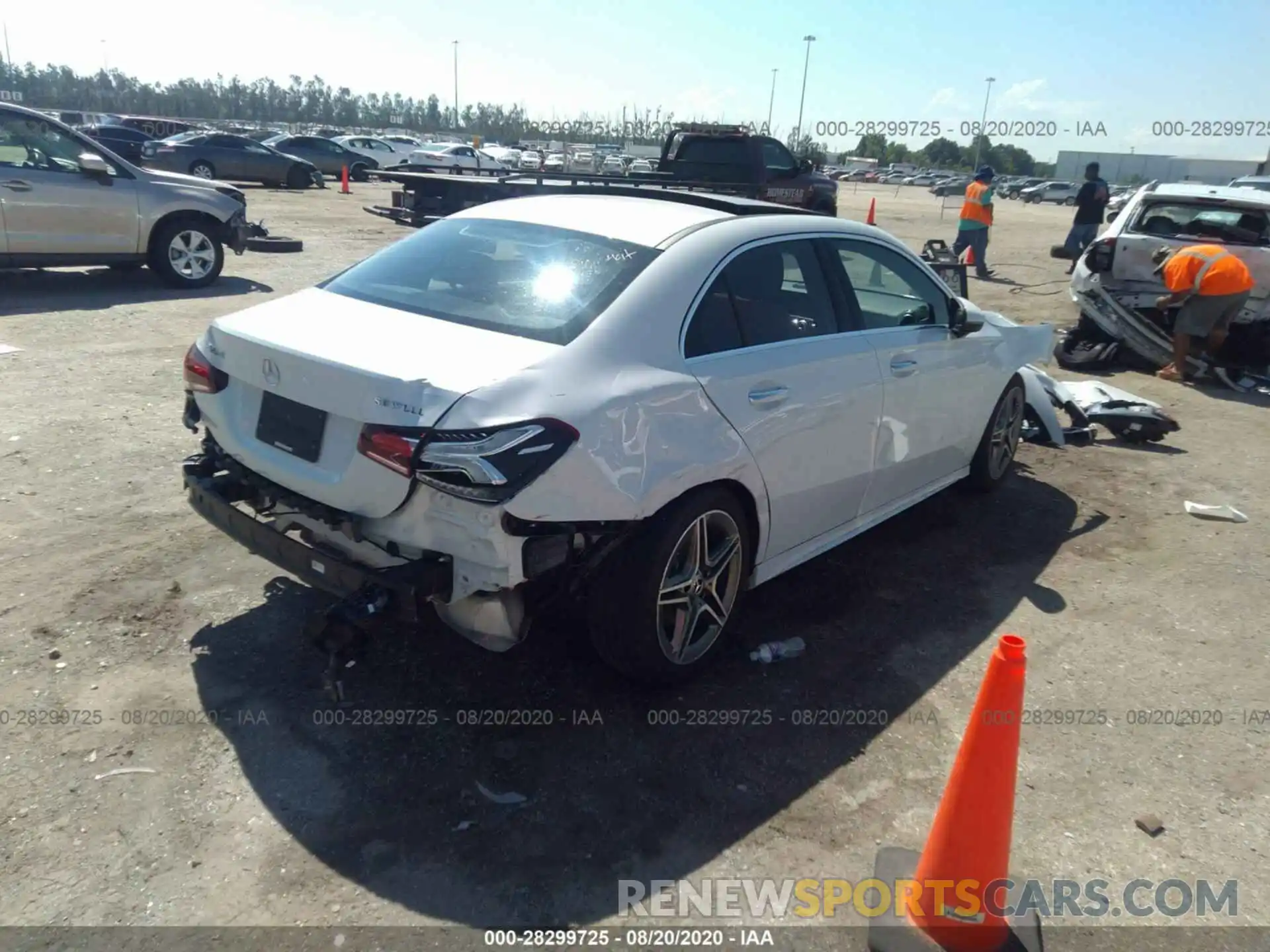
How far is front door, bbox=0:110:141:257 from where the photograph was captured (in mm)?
9172

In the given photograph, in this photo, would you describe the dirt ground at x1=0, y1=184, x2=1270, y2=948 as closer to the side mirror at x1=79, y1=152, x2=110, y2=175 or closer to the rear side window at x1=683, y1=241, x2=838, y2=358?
the rear side window at x1=683, y1=241, x2=838, y2=358

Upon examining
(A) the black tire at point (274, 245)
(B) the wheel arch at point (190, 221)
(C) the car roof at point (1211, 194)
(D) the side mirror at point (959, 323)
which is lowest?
(A) the black tire at point (274, 245)

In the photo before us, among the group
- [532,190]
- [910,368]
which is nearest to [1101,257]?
[910,368]

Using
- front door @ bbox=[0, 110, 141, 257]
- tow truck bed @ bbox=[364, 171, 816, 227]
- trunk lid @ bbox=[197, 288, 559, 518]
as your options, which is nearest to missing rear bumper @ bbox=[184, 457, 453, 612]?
trunk lid @ bbox=[197, 288, 559, 518]

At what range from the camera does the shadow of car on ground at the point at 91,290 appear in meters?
9.44

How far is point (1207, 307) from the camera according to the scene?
902 centimetres

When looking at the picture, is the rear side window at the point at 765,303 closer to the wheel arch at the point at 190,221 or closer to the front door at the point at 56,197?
the front door at the point at 56,197

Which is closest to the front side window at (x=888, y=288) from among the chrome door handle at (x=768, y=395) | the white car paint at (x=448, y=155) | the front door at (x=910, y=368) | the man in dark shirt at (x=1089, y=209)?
the front door at (x=910, y=368)

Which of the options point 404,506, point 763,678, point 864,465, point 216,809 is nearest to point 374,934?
point 216,809

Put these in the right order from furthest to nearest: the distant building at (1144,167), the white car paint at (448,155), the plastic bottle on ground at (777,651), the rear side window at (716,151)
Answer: the distant building at (1144,167), the white car paint at (448,155), the rear side window at (716,151), the plastic bottle on ground at (777,651)

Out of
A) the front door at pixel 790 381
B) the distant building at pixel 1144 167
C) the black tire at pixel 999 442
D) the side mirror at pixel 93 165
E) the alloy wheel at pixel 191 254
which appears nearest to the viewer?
the front door at pixel 790 381

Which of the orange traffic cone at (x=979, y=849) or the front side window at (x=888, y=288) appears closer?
the orange traffic cone at (x=979, y=849)

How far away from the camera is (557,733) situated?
3.32m

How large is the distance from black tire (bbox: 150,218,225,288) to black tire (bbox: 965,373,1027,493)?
8805mm
